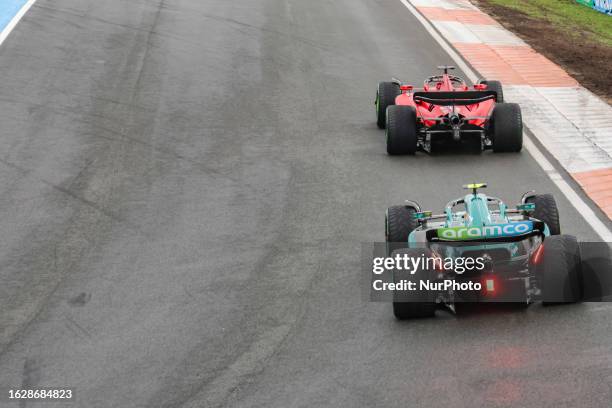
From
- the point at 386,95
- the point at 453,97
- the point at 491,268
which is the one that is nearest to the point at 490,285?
the point at 491,268

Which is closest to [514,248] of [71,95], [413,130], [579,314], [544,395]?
[579,314]

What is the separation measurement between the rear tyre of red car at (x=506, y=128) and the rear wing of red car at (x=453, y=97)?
0.31 m

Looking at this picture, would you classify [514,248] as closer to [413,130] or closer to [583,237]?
[583,237]

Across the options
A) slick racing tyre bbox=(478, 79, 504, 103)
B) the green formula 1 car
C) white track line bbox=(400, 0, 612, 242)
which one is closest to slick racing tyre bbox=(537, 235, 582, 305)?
the green formula 1 car

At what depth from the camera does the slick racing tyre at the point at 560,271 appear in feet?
33.8

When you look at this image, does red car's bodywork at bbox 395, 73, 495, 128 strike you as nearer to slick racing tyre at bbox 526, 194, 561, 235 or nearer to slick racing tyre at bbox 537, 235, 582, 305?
slick racing tyre at bbox 526, 194, 561, 235

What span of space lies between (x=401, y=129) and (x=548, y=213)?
17.0 feet

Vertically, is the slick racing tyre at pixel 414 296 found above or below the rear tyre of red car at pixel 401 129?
above

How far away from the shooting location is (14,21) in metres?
26.4

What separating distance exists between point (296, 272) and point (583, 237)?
3862mm

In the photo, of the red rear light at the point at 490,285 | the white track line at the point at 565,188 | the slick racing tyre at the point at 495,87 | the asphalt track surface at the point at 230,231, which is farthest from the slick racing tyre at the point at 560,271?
the slick racing tyre at the point at 495,87

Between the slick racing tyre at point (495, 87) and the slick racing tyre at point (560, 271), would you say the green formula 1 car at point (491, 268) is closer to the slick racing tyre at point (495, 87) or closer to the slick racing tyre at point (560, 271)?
the slick racing tyre at point (560, 271)

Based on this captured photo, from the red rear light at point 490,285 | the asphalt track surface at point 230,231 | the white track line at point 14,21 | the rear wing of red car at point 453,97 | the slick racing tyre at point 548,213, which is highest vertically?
the slick racing tyre at point 548,213

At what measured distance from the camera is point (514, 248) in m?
10.3
